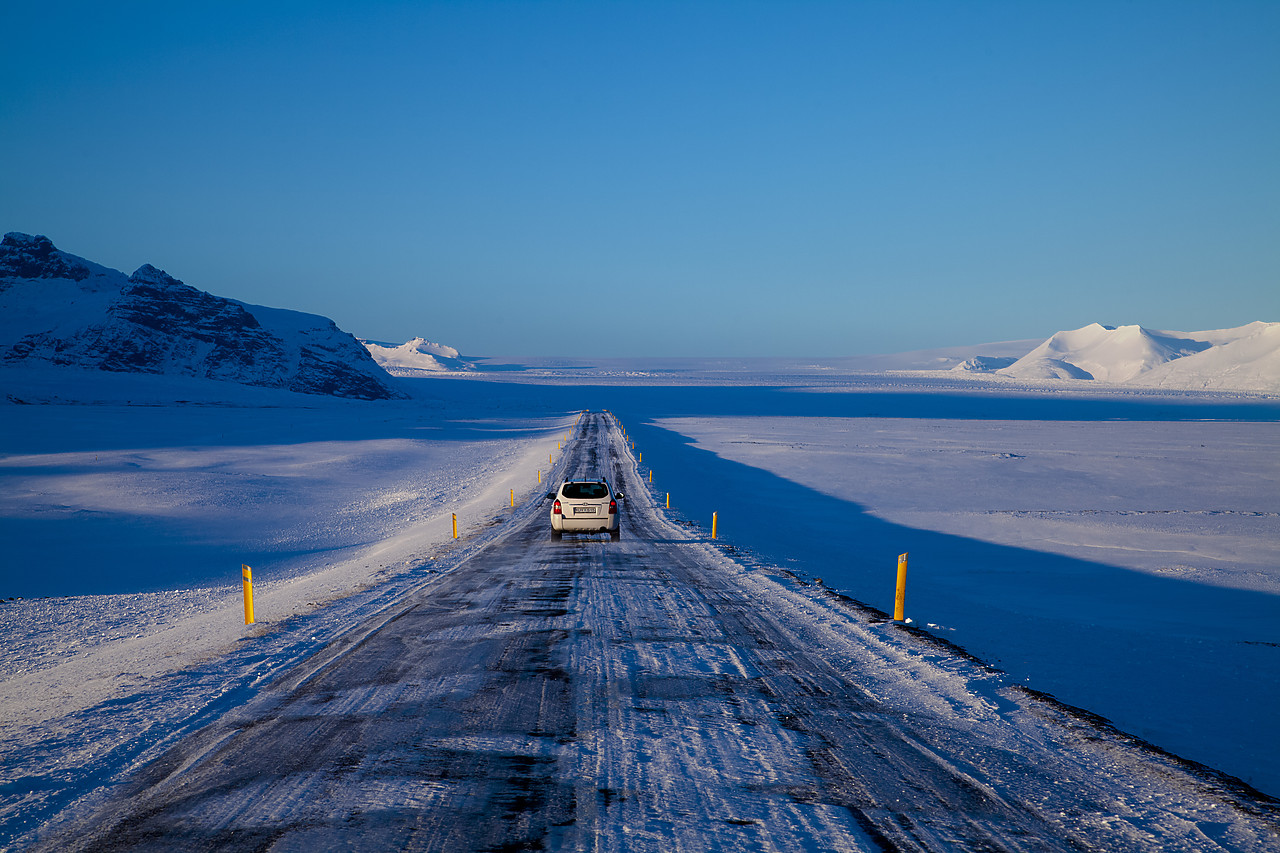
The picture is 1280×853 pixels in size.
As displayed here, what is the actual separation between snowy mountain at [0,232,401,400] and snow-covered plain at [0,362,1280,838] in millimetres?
116199

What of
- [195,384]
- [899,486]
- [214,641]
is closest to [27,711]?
[214,641]

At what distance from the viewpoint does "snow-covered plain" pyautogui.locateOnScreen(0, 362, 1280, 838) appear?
327 inches

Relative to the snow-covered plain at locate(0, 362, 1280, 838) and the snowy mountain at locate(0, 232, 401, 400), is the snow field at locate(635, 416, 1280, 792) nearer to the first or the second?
the snow-covered plain at locate(0, 362, 1280, 838)

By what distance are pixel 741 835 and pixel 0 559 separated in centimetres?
2354

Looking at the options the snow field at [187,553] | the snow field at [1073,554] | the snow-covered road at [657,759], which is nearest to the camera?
the snow-covered road at [657,759]

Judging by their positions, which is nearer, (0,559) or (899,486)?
(0,559)

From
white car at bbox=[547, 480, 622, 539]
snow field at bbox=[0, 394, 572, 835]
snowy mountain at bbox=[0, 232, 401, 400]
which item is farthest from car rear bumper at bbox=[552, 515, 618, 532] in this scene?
snowy mountain at bbox=[0, 232, 401, 400]

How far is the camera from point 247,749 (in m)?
6.38

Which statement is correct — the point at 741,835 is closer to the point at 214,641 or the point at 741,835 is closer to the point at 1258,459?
the point at 214,641

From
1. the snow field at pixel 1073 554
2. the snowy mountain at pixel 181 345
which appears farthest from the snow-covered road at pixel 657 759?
the snowy mountain at pixel 181 345

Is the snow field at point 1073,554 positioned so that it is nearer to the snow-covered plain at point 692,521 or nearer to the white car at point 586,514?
the snow-covered plain at point 692,521

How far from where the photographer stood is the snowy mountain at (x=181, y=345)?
6639 inches

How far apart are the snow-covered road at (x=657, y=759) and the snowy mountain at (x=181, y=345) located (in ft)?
548

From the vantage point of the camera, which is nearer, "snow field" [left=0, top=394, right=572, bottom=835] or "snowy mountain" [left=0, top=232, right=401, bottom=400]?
"snow field" [left=0, top=394, right=572, bottom=835]
